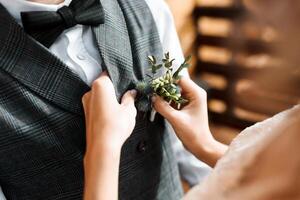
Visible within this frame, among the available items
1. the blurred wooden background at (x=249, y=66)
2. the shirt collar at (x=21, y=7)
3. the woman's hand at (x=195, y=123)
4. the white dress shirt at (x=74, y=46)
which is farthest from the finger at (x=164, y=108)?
the blurred wooden background at (x=249, y=66)

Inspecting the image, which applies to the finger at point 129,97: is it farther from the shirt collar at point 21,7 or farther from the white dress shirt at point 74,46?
the shirt collar at point 21,7

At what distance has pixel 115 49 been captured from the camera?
729 mm

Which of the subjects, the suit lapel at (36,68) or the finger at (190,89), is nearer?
the suit lapel at (36,68)

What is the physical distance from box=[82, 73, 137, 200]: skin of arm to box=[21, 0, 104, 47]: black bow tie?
0.38ft

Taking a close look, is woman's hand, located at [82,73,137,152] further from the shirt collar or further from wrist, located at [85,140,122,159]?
the shirt collar

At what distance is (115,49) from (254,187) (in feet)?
1.54

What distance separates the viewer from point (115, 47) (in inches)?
28.8

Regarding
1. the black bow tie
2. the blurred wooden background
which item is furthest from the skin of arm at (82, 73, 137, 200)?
the blurred wooden background

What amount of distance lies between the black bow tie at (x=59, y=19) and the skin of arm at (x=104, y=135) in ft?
0.38

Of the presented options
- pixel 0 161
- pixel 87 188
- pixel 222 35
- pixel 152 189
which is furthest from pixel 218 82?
pixel 152 189

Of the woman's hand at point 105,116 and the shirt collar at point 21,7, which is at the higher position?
the shirt collar at point 21,7

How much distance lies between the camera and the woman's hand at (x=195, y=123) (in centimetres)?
74

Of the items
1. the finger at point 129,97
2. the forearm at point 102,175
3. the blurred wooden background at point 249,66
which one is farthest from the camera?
the finger at point 129,97

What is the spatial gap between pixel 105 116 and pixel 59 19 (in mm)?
203
